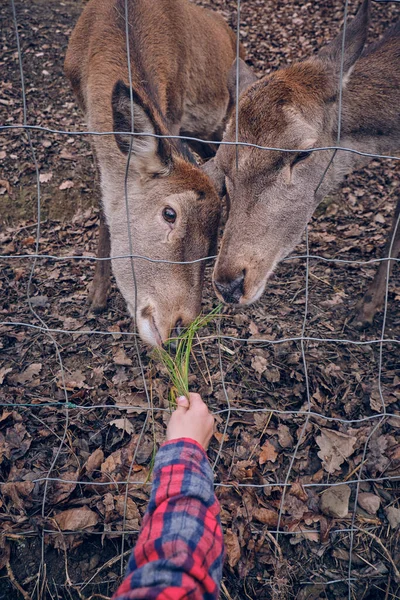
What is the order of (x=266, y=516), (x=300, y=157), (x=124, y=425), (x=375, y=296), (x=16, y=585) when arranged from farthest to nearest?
(x=375, y=296) → (x=300, y=157) → (x=124, y=425) → (x=266, y=516) → (x=16, y=585)

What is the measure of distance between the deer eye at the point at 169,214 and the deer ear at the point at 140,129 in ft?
1.04

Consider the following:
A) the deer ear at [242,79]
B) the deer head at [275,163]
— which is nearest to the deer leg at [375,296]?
the deer head at [275,163]

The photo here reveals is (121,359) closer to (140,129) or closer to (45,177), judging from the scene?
(140,129)

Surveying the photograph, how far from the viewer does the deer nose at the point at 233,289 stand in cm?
352

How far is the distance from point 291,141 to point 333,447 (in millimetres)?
2229

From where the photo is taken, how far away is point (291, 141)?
3.59m

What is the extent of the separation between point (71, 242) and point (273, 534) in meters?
4.12

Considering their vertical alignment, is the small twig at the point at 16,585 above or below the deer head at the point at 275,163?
below

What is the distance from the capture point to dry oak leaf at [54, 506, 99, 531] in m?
2.88

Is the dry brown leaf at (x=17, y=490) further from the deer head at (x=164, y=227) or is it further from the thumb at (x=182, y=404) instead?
the thumb at (x=182, y=404)

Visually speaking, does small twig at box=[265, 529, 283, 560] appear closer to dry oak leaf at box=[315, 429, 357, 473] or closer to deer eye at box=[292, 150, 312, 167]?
dry oak leaf at box=[315, 429, 357, 473]

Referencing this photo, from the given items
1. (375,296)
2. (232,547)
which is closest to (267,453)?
(232,547)

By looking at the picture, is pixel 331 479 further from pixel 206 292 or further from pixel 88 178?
pixel 88 178

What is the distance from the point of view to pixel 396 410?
12.0 ft
